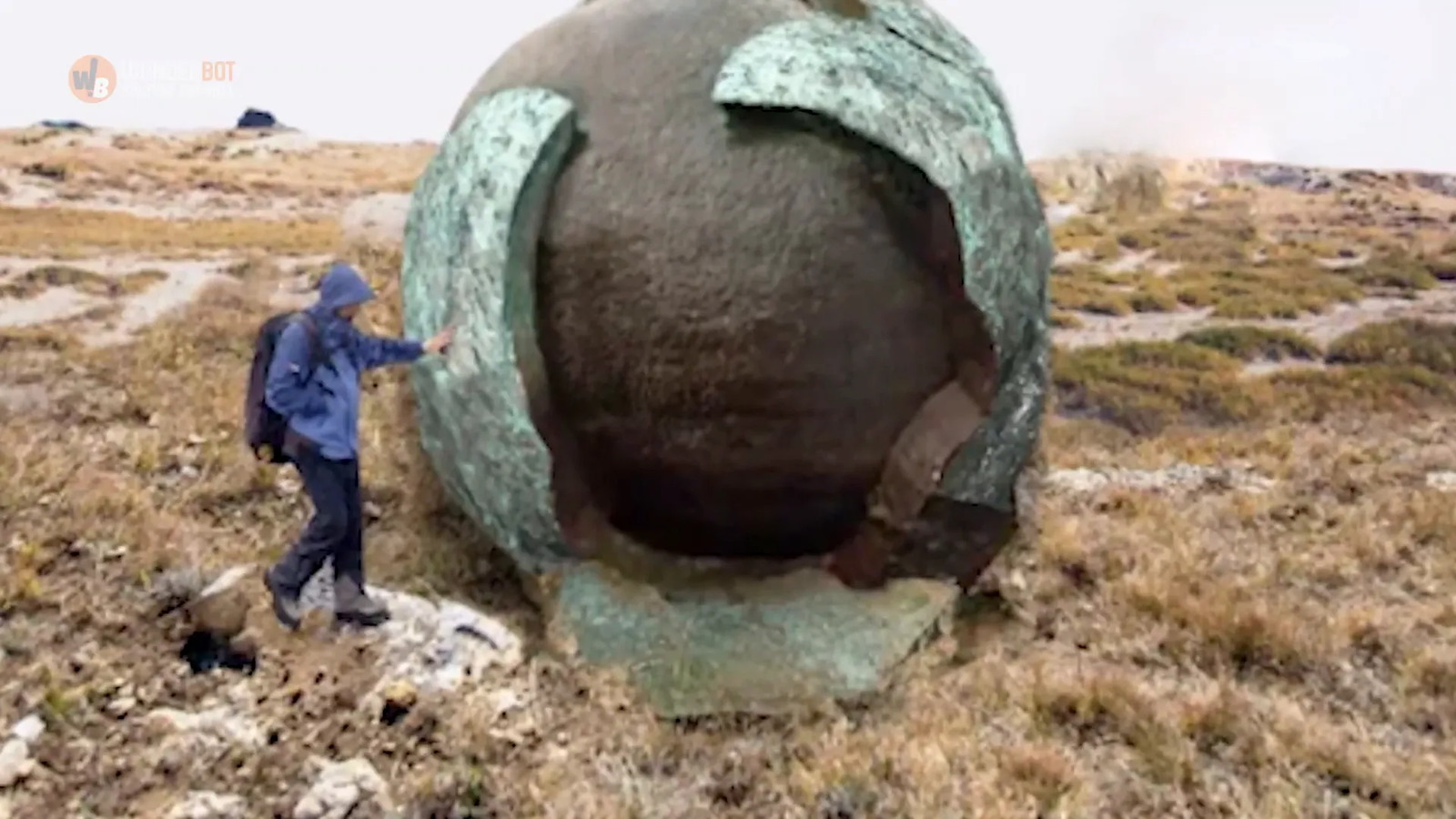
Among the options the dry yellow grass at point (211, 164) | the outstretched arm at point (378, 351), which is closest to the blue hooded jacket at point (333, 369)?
the outstretched arm at point (378, 351)

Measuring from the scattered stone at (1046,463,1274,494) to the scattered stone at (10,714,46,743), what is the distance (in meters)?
4.74

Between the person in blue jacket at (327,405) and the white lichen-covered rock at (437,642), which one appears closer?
the person in blue jacket at (327,405)

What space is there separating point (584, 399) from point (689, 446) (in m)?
0.30

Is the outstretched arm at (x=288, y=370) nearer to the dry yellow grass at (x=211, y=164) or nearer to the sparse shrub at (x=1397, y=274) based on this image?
the dry yellow grass at (x=211, y=164)

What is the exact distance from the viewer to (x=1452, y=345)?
1234 centimetres

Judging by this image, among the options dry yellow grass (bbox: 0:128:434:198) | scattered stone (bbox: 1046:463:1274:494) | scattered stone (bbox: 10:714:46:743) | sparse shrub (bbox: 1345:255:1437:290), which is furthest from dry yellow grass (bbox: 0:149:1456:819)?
dry yellow grass (bbox: 0:128:434:198)

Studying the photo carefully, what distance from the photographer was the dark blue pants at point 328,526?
355 cm

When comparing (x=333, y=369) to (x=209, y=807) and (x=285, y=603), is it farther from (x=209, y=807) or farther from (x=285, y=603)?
(x=209, y=807)

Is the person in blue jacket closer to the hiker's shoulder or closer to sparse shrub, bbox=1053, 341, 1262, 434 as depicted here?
the hiker's shoulder

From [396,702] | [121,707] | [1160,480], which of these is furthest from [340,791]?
[1160,480]

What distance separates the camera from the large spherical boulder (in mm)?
3443

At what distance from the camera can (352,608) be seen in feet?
12.3

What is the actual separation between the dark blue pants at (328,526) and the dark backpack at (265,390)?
0.07 metres

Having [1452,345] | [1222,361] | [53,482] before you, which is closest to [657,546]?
[53,482]
